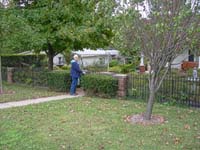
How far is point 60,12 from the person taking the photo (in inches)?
623

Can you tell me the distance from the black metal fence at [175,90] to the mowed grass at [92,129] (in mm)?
711

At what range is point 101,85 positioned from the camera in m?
12.8

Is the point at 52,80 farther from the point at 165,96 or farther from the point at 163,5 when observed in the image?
the point at 163,5

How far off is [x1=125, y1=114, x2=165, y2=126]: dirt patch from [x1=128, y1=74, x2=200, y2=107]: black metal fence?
7.91 feet

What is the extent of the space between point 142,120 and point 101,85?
423 centimetres

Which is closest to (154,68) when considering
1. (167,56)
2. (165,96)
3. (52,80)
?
(167,56)

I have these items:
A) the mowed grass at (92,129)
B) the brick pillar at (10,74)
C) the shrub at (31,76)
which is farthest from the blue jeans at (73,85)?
the brick pillar at (10,74)

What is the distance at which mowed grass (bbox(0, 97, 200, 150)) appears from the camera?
22.0ft

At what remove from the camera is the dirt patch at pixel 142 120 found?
8641 mm

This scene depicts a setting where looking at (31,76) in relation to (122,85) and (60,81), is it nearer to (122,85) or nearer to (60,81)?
(60,81)

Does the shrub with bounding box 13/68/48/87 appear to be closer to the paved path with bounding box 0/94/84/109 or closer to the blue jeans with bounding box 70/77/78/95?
the blue jeans with bounding box 70/77/78/95

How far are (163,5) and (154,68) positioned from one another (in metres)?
1.71

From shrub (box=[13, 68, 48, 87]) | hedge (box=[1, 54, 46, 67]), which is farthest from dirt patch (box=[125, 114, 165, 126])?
hedge (box=[1, 54, 46, 67])

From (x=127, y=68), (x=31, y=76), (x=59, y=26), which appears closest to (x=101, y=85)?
(x=59, y=26)
